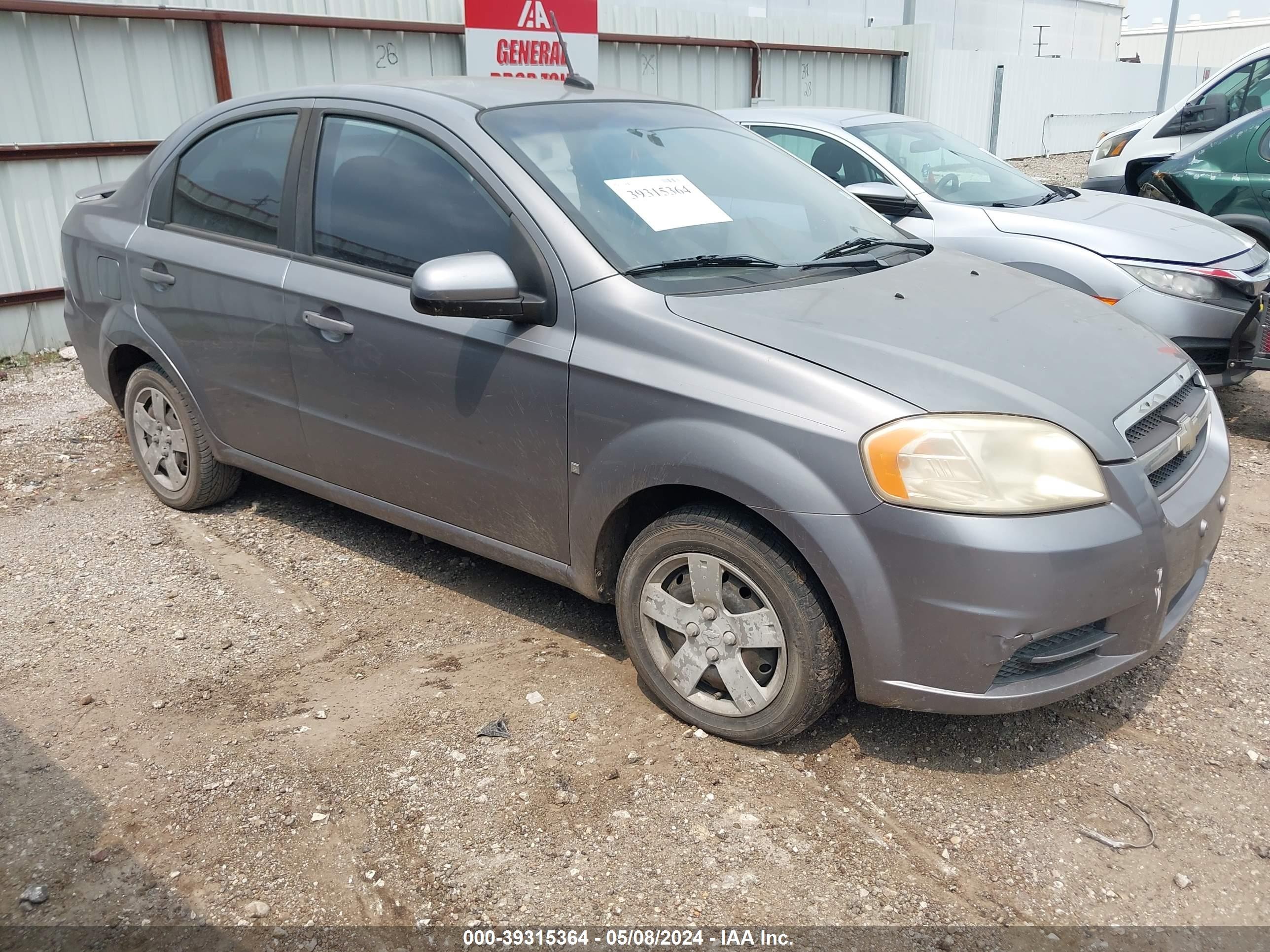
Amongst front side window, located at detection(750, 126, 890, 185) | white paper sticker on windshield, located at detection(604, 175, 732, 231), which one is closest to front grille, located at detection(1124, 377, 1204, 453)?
white paper sticker on windshield, located at detection(604, 175, 732, 231)

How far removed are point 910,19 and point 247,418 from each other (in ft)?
74.8

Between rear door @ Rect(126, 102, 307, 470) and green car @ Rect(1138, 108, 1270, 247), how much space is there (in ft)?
19.9

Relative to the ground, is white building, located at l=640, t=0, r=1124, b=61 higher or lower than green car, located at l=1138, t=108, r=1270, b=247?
higher

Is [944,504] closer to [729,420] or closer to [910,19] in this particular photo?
[729,420]

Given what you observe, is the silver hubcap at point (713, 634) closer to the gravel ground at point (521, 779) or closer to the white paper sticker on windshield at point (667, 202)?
the gravel ground at point (521, 779)

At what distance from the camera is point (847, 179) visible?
249 inches

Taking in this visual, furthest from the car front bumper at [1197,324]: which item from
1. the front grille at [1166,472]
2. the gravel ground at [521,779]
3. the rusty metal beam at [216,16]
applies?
the rusty metal beam at [216,16]

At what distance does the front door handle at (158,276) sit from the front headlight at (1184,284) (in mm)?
4674

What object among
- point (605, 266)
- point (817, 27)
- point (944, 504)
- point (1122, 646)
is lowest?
point (1122, 646)

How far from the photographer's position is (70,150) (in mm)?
7367

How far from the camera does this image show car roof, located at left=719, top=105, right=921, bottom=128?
21.7 feet

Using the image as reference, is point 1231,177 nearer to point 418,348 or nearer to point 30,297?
point 418,348

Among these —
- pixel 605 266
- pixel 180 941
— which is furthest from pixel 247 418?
pixel 180 941

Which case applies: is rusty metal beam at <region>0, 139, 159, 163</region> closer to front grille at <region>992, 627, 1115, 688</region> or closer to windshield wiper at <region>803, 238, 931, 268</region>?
windshield wiper at <region>803, 238, 931, 268</region>
